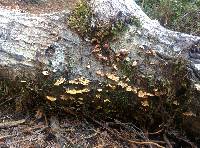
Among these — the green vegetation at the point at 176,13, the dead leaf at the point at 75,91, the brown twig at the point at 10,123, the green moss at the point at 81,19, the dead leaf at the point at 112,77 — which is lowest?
the brown twig at the point at 10,123

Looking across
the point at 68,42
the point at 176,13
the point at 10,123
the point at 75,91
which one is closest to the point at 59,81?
the point at 75,91

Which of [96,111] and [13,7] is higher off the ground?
[96,111]

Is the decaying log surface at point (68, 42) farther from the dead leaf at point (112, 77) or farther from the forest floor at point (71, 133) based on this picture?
the forest floor at point (71, 133)

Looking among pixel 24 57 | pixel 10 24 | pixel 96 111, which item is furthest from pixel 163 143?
pixel 10 24

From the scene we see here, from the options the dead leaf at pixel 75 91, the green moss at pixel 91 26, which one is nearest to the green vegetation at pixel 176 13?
the green moss at pixel 91 26

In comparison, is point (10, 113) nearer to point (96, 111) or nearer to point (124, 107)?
point (96, 111)

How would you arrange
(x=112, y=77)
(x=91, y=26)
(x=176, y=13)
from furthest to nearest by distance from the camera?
(x=176, y=13) → (x=91, y=26) → (x=112, y=77)

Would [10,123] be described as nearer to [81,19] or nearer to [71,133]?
[71,133]

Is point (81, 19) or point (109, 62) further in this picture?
point (81, 19)
